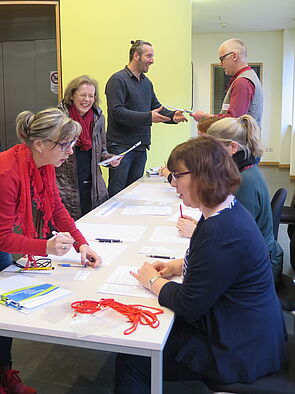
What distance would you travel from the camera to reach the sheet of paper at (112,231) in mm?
2045

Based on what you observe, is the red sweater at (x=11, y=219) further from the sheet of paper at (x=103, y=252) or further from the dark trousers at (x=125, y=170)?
the dark trousers at (x=125, y=170)

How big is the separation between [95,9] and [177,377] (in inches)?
169

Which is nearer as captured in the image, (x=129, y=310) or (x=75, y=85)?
(x=129, y=310)

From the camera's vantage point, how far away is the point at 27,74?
5945 mm

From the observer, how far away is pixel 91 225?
7.36 feet

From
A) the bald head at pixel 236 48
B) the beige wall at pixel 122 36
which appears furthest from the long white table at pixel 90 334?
the beige wall at pixel 122 36

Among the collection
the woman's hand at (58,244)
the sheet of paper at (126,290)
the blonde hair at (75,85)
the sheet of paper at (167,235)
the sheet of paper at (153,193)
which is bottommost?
the sheet of paper at (126,290)

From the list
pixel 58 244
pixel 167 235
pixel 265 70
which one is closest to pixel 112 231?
pixel 167 235

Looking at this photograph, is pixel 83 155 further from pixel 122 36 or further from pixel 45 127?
pixel 122 36

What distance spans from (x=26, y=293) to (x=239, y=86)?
230cm

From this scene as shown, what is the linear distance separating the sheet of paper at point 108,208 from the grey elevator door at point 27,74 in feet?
11.9

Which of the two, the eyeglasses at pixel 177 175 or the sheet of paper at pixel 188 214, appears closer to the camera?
the eyeglasses at pixel 177 175

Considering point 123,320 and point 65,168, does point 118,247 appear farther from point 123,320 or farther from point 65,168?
point 65,168

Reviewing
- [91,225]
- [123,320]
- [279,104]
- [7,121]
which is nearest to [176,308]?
[123,320]
